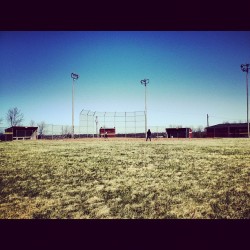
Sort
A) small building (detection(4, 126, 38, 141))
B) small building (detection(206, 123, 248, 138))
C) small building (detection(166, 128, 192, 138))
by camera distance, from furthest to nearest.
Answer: small building (detection(166, 128, 192, 138)) < small building (detection(206, 123, 248, 138)) < small building (detection(4, 126, 38, 141))

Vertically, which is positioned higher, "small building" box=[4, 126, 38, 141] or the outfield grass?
"small building" box=[4, 126, 38, 141]

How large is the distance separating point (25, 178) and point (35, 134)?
31443 mm

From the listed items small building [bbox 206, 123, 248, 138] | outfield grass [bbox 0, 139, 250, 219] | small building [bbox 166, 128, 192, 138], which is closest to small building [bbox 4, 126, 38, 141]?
small building [bbox 166, 128, 192, 138]

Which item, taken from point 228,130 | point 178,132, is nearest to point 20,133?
point 178,132

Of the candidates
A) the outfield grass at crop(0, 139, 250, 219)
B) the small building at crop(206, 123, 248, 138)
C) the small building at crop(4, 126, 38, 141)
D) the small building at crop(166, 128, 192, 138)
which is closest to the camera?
the outfield grass at crop(0, 139, 250, 219)

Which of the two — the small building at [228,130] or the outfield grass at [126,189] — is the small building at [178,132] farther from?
the outfield grass at [126,189]

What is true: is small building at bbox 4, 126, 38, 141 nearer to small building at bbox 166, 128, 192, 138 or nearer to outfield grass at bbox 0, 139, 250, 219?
small building at bbox 166, 128, 192, 138

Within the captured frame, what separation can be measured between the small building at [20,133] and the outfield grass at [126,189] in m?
27.2

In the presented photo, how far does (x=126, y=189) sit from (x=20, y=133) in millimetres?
33209

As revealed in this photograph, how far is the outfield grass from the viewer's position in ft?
15.0

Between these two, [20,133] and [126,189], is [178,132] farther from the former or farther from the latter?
[126,189]

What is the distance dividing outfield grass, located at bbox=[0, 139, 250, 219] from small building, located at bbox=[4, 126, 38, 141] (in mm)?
27186

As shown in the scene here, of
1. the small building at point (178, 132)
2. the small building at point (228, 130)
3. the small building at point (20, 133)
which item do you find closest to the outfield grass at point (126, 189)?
the small building at point (20, 133)
